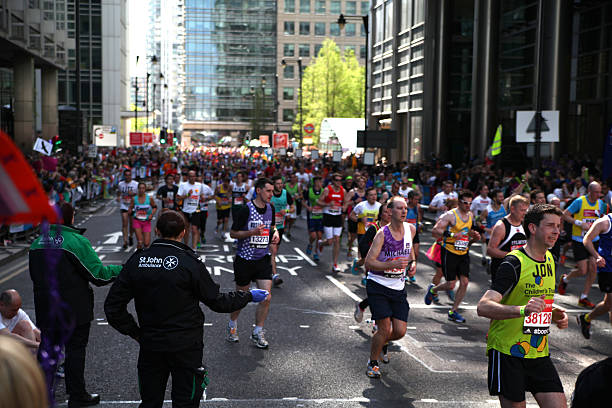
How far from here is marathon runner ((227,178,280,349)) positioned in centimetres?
939

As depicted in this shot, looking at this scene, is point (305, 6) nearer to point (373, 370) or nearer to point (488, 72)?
point (488, 72)

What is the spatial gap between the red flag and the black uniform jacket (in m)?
3.21

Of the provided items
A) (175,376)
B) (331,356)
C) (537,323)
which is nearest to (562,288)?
(331,356)

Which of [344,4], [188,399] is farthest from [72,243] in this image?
[344,4]

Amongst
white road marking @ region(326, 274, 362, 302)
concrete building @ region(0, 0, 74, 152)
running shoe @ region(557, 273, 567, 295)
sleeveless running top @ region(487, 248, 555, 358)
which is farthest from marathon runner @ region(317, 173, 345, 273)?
concrete building @ region(0, 0, 74, 152)

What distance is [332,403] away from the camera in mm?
7090

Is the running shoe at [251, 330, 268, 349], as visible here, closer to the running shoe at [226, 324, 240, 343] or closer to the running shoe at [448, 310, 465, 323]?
the running shoe at [226, 324, 240, 343]

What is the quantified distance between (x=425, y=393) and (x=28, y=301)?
23.5 feet

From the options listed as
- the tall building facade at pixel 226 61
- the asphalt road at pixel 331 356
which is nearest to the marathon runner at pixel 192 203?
the asphalt road at pixel 331 356

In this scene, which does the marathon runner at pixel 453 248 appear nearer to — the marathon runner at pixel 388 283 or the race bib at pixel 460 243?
the race bib at pixel 460 243

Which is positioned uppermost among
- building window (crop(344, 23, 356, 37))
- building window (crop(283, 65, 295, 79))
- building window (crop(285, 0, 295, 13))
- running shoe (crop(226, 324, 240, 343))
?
building window (crop(285, 0, 295, 13))

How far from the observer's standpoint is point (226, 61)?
134 meters

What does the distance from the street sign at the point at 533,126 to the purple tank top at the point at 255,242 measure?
13.2m

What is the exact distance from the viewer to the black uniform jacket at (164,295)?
524 cm
